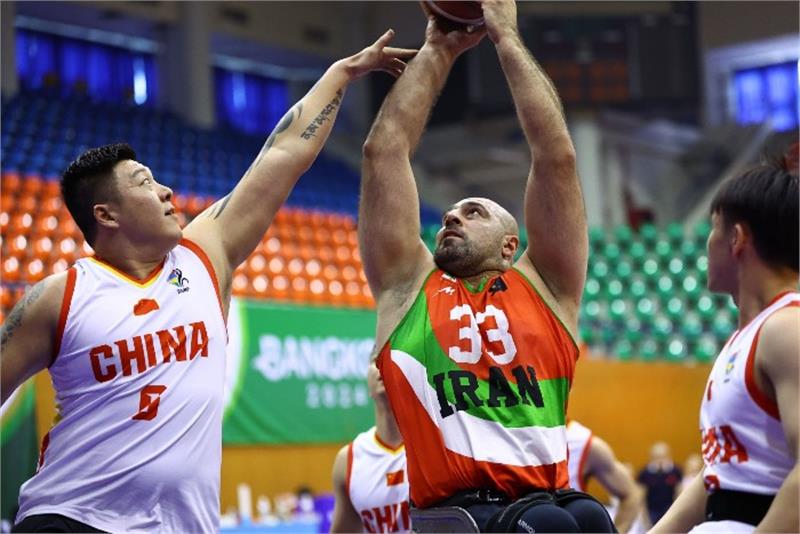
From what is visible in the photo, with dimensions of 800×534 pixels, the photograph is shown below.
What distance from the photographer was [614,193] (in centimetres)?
2161

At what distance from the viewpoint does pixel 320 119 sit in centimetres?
415

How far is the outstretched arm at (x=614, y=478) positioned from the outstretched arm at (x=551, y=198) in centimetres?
343

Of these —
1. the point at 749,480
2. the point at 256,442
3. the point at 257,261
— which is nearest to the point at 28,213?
the point at 257,261

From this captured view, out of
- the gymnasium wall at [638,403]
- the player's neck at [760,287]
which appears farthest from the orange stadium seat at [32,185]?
the player's neck at [760,287]

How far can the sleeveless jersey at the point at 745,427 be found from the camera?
2.97m

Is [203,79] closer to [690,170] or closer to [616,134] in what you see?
[616,134]

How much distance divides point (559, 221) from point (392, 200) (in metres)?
0.55

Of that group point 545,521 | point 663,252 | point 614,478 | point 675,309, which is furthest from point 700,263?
point 545,521

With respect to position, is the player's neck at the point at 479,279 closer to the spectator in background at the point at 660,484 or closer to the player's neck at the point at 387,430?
the player's neck at the point at 387,430

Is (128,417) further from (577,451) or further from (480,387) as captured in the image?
(577,451)

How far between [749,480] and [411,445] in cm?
106

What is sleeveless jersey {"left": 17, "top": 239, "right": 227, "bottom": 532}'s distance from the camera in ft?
11.0

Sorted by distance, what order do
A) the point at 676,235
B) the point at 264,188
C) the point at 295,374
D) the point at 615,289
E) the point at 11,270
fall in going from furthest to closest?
the point at 676,235 < the point at 615,289 < the point at 295,374 < the point at 11,270 < the point at 264,188

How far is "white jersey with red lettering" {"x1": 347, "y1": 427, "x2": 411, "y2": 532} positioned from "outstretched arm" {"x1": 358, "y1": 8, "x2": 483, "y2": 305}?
1473 mm
